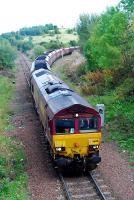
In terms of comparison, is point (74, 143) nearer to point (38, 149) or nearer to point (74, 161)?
point (74, 161)

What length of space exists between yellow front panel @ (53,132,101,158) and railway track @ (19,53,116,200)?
3.19ft

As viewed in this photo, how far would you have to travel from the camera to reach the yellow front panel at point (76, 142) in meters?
16.1

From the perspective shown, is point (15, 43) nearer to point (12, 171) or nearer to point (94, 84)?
point (94, 84)

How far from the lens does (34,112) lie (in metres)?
28.7

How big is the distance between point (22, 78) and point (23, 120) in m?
22.6

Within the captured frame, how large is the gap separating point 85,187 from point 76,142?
1783 millimetres

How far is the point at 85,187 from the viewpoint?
1545cm

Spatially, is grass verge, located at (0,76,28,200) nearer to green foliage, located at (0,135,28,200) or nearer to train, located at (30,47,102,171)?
green foliage, located at (0,135,28,200)

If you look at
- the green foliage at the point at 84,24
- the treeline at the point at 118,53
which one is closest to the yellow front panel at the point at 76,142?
the treeline at the point at 118,53

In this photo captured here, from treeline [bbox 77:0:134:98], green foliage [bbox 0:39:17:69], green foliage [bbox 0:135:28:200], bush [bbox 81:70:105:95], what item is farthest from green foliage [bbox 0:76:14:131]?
green foliage [bbox 0:39:17:69]

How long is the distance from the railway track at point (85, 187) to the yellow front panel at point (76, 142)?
97 cm

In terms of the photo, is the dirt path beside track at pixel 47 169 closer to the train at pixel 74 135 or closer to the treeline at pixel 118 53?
the train at pixel 74 135

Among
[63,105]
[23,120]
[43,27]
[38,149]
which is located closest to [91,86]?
[23,120]

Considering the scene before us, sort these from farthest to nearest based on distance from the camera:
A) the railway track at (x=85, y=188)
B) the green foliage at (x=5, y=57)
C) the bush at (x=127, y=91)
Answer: the green foliage at (x=5, y=57) → the bush at (x=127, y=91) → the railway track at (x=85, y=188)
